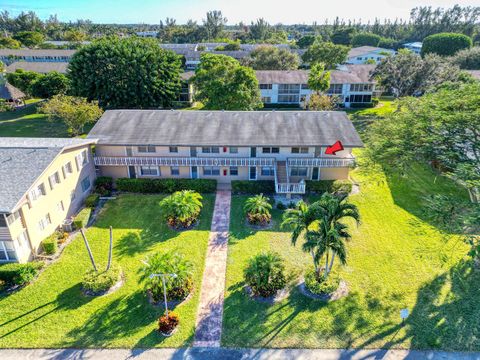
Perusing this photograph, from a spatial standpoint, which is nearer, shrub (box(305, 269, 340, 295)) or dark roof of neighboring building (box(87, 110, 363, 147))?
shrub (box(305, 269, 340, 295))

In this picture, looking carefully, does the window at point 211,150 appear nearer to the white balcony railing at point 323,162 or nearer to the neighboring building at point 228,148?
the neighboring building at point 228,148

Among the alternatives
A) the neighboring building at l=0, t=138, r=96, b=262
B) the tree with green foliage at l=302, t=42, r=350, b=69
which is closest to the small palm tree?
the neighboring building at l=0, t=138, r=96, b=262

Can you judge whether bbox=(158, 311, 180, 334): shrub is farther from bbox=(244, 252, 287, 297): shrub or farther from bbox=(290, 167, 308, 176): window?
bbox=(290, 167, 308, 176): window

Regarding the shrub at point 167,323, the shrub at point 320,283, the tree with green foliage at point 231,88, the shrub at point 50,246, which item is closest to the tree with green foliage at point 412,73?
the tree with green foliage at point 231,88

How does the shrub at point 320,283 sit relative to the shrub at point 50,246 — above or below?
below

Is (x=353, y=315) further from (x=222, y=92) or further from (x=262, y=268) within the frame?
(x=222, y=92)

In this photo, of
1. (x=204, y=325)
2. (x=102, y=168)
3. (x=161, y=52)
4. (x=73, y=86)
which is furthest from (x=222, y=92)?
(x=204, y=325)
